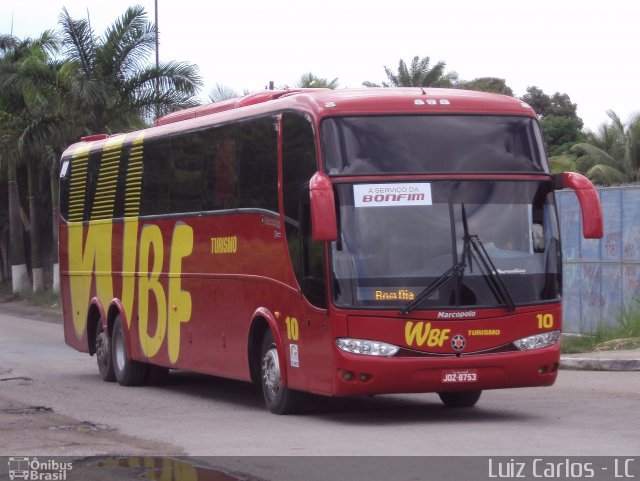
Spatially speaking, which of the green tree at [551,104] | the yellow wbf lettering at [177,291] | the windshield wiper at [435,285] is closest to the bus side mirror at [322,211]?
the windshield wiper at [435,285]

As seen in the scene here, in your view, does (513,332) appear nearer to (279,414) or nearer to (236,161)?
(279,414)

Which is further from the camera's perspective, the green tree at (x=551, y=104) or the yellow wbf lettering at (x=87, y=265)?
the green tree at (x=551, y=104)

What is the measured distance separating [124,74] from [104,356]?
1812 centimetres

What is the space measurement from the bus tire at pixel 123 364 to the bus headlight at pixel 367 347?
6.63 metres

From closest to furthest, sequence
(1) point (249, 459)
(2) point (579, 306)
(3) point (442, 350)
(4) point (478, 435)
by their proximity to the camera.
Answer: (1) point (249, 459) < (4) point (478, 435) < (3) point (442, 350) < (2) point (579, 306)

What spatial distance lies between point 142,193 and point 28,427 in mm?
5244

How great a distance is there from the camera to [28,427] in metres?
12.4

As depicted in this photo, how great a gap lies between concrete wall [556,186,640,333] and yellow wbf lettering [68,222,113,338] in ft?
27.4

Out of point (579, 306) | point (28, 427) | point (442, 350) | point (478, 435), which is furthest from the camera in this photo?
point (579, 306)

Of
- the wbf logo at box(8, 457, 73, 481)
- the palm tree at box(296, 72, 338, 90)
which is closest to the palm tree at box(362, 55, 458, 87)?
the palm tree at box(296, 72, 338, 90)

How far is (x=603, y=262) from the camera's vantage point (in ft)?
69.5

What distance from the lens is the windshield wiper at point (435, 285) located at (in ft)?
37.6

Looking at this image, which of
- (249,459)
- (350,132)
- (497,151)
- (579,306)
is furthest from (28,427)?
(579,306)

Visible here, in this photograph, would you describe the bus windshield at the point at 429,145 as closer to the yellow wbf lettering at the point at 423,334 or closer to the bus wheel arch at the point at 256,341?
the yellow wbf lettering at the point at 423,334
